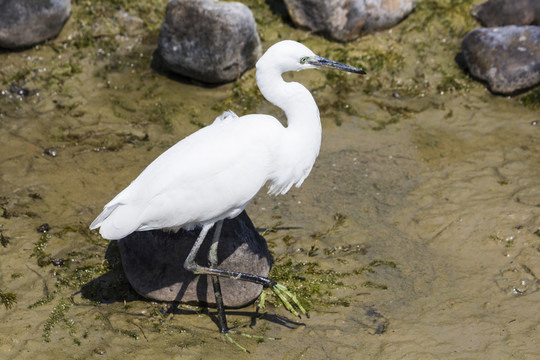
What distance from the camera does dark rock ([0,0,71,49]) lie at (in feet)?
22.5

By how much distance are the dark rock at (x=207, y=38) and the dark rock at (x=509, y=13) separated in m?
3.03

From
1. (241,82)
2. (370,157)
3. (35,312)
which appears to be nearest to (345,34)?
(241,82)

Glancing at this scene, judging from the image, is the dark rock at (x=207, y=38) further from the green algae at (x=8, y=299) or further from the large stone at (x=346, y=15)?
the green algae at (x=8, y=299)

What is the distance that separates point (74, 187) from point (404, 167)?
3.05m

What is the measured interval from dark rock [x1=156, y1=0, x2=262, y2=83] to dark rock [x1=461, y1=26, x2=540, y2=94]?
258cm

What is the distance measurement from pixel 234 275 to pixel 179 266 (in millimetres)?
446

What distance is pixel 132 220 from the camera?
146 inches

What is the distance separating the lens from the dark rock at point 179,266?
163 inches

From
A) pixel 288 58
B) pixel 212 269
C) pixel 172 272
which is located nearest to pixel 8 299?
pixel 172 272

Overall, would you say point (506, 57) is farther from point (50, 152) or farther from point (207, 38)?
point (50, 152)

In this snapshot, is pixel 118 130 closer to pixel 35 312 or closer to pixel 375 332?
pixel 35 312

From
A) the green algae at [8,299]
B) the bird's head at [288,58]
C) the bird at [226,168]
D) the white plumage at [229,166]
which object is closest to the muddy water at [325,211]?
the green algae at [8,299]

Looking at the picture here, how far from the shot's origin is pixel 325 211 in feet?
16.9

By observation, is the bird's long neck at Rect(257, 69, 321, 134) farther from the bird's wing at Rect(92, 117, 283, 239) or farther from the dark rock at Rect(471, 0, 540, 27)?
the dark rock at Rect(471, 0, 540, 27)
